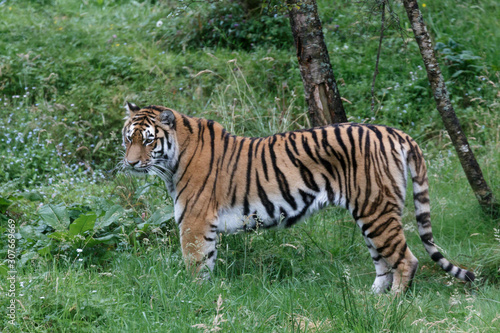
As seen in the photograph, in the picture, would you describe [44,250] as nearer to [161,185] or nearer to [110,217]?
[110,217]

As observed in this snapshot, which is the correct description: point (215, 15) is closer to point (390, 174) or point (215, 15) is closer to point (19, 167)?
point (19, 167)

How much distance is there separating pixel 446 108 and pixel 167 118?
2.80 meters

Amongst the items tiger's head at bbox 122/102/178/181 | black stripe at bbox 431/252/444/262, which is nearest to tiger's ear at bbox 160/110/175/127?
tiger's head at bbox 122/102/178/181

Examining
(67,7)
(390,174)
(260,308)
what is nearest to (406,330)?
(260,308)

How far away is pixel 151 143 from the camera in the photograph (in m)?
4.91

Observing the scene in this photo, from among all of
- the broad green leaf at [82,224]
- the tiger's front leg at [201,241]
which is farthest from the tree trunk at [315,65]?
the broad green leaf at [82,224]

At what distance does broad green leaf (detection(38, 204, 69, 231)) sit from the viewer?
4.90m

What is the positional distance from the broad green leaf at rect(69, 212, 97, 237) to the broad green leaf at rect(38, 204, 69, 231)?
0.34 ft

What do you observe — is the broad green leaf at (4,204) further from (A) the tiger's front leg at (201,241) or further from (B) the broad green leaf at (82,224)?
(A) the tiger's front leg at (201,241)

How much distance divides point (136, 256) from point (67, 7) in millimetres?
9369

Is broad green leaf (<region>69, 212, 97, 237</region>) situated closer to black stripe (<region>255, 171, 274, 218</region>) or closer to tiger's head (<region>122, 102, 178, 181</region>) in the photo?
tiger's head (<region>122, 102, 178, 181</region>)

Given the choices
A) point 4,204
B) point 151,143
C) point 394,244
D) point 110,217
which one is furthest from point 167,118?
point 394,244

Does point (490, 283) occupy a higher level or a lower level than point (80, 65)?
lower

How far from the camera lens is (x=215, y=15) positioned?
34.6 feet
